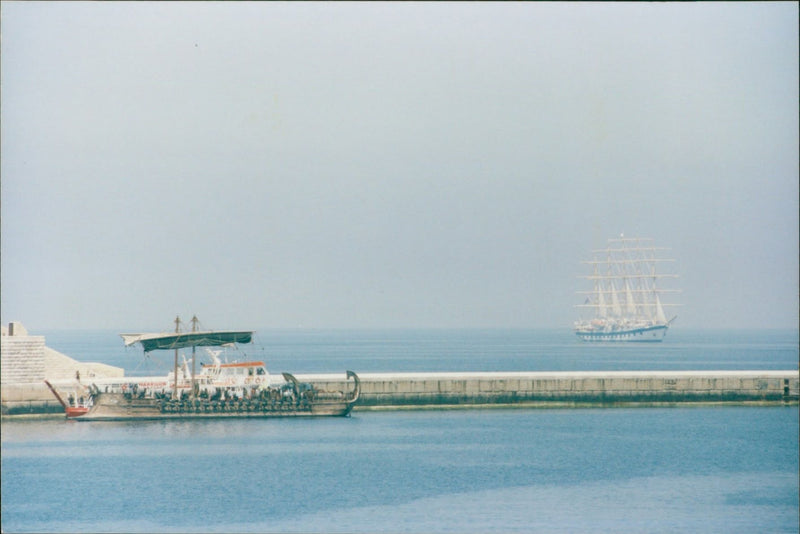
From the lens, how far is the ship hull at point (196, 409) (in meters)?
67.2

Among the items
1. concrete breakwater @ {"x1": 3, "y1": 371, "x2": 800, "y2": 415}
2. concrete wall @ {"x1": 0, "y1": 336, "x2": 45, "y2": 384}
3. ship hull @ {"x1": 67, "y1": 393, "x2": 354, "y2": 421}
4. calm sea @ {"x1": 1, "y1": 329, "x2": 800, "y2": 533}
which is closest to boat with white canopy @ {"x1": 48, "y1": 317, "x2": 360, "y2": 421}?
ship hull @ {"x1": 67, "y1": 393, "x2": 354, "y2": 421}

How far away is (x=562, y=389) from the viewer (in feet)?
240

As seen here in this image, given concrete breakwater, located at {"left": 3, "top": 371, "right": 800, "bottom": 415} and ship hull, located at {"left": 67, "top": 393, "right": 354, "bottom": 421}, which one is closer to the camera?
ship hull, located at {"left": 67, "top": 393, "right": 354, "bottom": 421}

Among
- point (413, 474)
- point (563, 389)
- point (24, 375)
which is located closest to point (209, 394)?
point (24, 375)

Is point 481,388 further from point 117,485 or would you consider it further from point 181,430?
point 117,485

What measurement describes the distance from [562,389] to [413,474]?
25.4 meters

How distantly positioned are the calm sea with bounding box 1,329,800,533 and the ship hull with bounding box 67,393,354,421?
84 centimetres

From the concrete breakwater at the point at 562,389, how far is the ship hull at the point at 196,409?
2.83m

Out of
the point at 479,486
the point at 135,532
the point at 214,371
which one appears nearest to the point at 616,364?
the point at 214,371

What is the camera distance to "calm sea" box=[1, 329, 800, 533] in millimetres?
41375

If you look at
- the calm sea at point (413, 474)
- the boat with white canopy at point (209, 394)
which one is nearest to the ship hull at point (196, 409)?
the boat with white canopy at point (209, 394)

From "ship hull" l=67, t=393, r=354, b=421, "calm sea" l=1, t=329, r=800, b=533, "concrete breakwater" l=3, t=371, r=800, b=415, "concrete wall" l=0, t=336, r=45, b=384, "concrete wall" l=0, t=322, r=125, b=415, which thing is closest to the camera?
"calm sea" l=1, t=329, r=800, b=533

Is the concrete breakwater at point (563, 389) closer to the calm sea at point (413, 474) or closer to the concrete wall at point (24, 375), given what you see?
the calm sea at point (413, 474)

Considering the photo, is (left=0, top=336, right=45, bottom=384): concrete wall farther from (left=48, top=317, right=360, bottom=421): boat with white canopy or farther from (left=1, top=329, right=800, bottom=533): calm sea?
(left=1, top=329, right=800, bottom=533): calm sea
